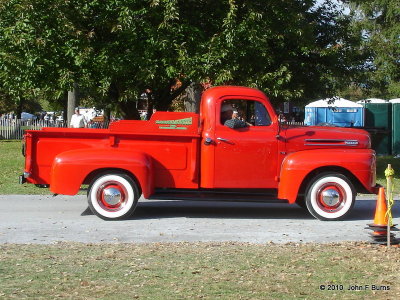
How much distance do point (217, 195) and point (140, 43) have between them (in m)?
5.71

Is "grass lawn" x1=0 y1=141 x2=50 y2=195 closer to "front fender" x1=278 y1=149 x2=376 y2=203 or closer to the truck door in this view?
the truck door

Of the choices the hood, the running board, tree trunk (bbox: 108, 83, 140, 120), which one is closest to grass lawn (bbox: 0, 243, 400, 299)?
the running board

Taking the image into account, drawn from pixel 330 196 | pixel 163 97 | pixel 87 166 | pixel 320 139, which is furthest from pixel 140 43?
pixel 330 196

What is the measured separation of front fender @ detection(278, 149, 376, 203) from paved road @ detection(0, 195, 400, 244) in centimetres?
59

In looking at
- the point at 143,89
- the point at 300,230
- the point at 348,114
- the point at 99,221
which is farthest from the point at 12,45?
the point at 348,114

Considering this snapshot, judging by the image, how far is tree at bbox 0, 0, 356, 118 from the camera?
14578mm

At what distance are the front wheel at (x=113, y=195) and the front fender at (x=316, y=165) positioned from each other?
2360mm

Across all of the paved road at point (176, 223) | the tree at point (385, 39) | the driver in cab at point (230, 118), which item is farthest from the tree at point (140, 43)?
the tree at point (385, 39)

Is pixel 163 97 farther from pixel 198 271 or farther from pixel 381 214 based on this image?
pixel 198 271

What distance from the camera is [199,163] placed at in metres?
10.4

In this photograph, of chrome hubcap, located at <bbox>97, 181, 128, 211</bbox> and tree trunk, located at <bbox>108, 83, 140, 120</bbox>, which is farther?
tree trunk, located at <bbox>108, 83, 140, 120</bbox>

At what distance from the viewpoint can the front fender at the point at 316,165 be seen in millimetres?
10242

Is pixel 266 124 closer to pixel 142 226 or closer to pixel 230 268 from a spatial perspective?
pixel 142 226

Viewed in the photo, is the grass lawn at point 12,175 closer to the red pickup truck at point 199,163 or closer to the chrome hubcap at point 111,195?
the red pickup truck at point 199,163
